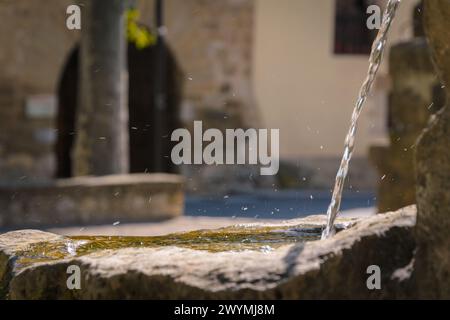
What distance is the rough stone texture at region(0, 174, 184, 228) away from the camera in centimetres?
907

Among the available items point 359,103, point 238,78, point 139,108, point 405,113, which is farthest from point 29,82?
point 359,103

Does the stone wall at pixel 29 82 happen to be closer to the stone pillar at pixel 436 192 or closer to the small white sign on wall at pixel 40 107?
the small white sign on wall at pixel 40 107

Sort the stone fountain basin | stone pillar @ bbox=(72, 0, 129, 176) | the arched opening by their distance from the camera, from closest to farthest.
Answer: the stone fountain basin, stone pillar @ bbox=(72, 0, 129, 176), the arched opening

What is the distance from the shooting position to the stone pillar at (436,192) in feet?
9.29

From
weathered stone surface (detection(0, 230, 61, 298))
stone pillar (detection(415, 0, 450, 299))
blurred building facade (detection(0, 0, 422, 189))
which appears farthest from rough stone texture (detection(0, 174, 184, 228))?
stone pillar (detection(415, 0, 450, 299))

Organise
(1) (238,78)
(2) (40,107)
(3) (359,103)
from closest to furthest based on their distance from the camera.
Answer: (3) (359,103) → (2) (40,107) → (1) (238,78)

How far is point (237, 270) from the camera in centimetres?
283

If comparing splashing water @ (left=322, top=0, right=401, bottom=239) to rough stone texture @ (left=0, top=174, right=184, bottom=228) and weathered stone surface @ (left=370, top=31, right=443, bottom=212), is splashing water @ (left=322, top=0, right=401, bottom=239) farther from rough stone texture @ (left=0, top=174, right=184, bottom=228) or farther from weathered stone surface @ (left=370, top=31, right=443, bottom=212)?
rough stone texture @ (left=0, top=174, right=184, bottom=228)

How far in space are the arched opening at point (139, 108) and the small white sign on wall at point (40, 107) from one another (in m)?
0.75

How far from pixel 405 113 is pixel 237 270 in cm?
486

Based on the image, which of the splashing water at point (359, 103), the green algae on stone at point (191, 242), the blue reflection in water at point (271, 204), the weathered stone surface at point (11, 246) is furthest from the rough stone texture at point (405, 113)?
the weathered stone surface at point (11, 246)

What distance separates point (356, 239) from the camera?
2.91 m

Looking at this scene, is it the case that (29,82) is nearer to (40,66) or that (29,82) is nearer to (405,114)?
(40,66)

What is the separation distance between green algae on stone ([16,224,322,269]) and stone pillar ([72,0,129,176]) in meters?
5.99
